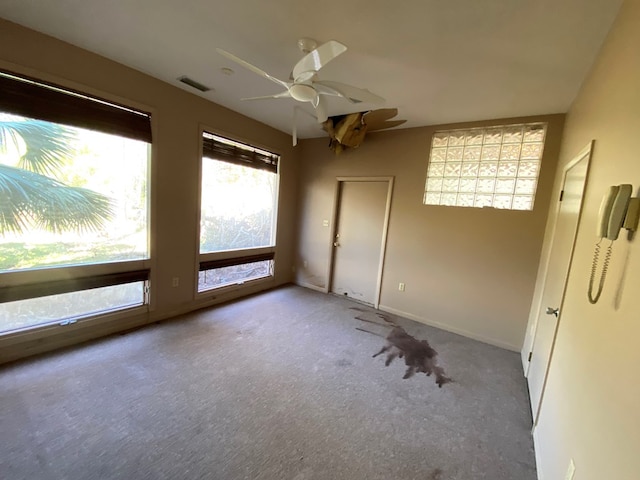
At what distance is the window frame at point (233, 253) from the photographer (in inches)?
128

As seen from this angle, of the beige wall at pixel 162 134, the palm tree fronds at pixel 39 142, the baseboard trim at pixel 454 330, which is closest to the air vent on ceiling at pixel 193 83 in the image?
the beige wall at pixel 162 134

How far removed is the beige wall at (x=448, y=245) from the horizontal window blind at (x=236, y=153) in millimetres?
833

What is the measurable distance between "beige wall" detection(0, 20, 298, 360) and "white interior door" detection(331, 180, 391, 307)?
1589mm

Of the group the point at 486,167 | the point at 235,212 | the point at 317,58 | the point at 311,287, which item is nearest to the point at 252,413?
the point at 317,58

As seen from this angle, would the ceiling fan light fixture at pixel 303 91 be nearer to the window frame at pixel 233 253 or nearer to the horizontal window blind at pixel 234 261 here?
the window frame at pixel 233 253

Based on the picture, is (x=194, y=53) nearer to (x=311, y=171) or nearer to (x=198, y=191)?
(x=198, y=191)

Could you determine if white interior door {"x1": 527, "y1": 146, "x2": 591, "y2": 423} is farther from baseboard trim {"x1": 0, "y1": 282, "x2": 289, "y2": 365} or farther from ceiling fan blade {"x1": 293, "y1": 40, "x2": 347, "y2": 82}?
baseboard trim {"x1": 0, "y1": 282, "x2": 289, "y2": 365}

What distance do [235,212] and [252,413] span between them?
265 cm

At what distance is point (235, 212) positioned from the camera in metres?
3.77

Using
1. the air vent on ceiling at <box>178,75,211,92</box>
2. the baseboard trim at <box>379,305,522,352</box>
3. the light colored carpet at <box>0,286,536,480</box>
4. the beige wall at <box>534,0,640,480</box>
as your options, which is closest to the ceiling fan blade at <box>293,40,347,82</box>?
the beige wall at <box>534,0,640,480</box>

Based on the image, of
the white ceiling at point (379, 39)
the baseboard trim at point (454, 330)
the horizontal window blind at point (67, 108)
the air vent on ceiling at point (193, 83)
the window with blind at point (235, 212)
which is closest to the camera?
the white ceiling at point (379, 39)

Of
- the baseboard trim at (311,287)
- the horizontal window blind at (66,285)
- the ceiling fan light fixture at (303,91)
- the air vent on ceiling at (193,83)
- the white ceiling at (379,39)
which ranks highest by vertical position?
the white ceiling at (379,39)

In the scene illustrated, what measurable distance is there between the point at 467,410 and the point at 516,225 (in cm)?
205

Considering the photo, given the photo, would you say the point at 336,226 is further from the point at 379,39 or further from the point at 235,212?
the point at 379,39
